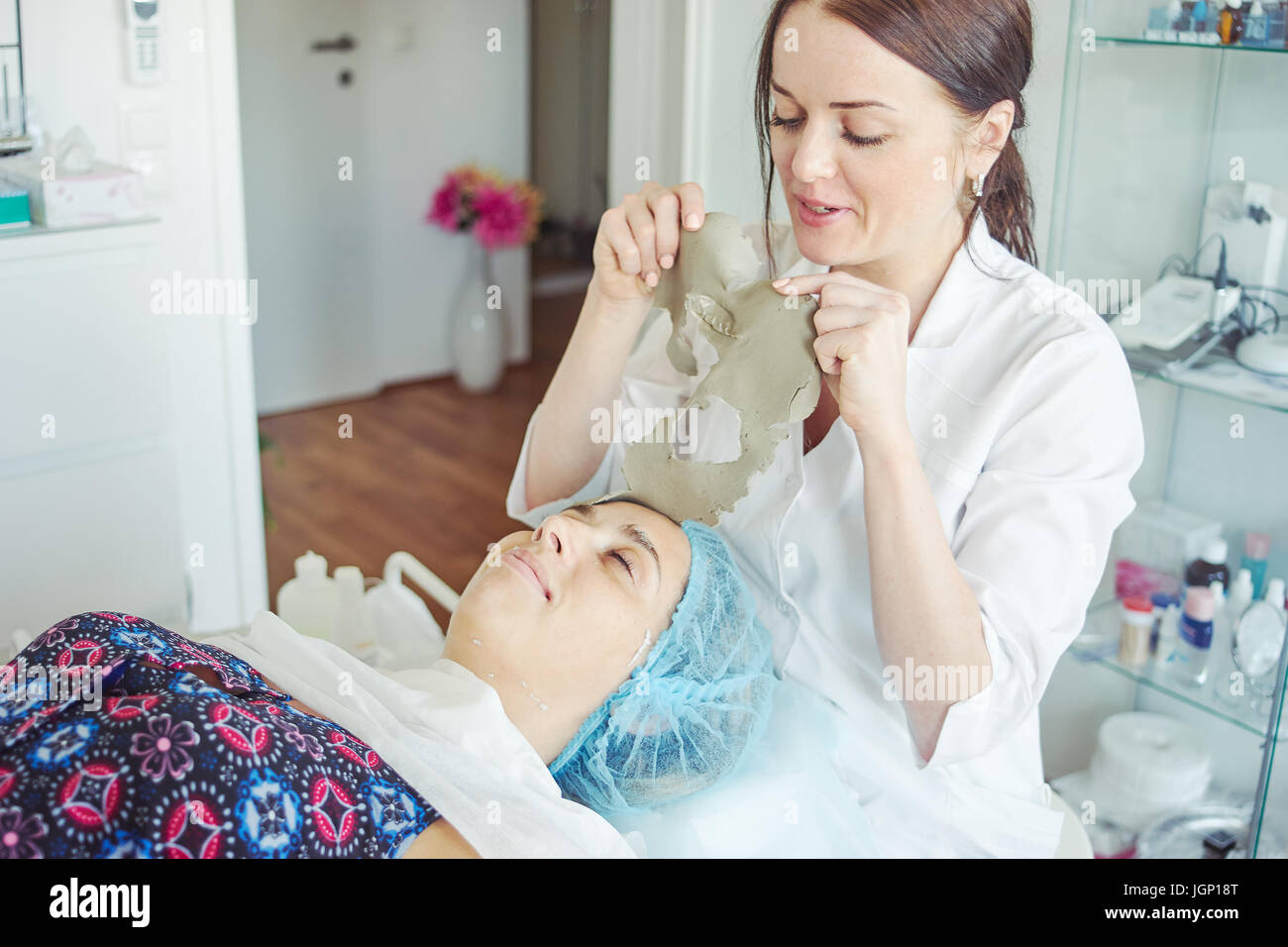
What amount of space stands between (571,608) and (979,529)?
0.42 metres

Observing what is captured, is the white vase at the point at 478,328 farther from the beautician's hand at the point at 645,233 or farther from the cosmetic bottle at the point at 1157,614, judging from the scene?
the beautician's hand at the point at 645,233

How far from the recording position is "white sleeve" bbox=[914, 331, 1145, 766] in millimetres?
1230

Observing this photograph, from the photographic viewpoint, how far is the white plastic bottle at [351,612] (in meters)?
1.82

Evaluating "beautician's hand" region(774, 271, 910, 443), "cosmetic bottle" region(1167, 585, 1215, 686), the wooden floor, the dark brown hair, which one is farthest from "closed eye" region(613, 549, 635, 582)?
the wooden floor

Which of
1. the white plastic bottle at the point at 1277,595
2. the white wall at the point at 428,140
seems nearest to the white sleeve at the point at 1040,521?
the white plastic bottle at the point at 1277,595

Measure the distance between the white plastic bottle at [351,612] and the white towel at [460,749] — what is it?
1.53ft

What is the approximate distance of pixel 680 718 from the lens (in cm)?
133

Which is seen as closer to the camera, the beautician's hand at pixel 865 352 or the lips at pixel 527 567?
the beautician's hand at pixel 865 352

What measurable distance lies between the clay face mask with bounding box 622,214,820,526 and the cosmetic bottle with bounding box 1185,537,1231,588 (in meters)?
1.04

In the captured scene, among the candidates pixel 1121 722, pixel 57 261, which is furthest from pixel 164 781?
pixel 1121 722

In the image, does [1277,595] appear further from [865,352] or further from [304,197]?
[304,197]

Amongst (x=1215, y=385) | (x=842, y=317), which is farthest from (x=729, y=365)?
(x=1215, y=385)

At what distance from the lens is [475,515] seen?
3.56m

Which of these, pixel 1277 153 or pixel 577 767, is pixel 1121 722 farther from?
pixel 577 767
